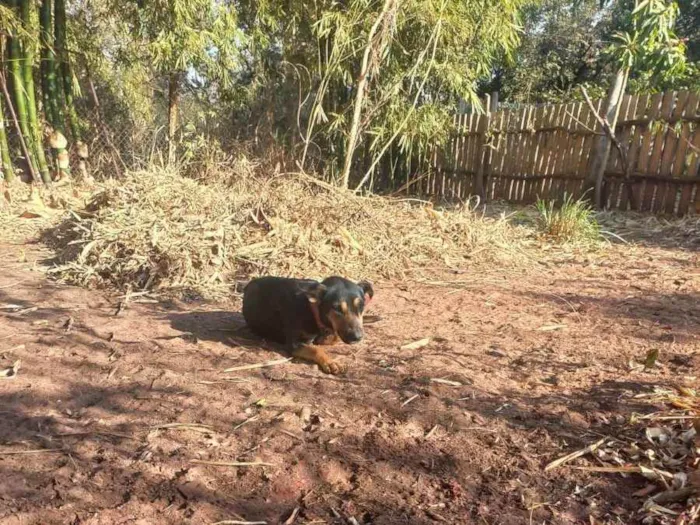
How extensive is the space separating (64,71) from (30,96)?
3.62ft

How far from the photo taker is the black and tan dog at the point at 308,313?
3053 millimetres

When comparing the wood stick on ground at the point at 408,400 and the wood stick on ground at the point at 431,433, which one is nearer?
the wood stick on ground at the point at 431,433

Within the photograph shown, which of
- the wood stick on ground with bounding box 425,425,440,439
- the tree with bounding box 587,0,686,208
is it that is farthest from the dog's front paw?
the tree with bounding box 587,0,686,208

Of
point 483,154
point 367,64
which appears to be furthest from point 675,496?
point 483,154

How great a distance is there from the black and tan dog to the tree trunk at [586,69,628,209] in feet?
19.9

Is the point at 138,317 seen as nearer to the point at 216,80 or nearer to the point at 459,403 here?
the point at 459,403

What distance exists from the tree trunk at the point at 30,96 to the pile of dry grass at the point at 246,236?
3.06 metres

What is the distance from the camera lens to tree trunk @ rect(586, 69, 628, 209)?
783cm

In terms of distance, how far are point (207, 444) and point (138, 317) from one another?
71.9 inches

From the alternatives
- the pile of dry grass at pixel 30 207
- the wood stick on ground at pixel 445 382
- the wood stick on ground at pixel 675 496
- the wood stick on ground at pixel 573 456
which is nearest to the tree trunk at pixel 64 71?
the pile of dry grass at pixel 30 207

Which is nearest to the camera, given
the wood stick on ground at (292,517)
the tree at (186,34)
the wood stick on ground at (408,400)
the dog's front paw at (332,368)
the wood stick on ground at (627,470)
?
the wood stick on ground at (292,517)

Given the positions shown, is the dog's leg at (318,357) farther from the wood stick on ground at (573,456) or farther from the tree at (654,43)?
the tree at (654,43)

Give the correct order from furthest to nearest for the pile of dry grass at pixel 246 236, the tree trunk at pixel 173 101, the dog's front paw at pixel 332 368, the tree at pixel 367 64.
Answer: the tree trunk at pixel 173 101 → the tree at pixel 367 64 → the pile of dry grass at pixel 246 236 → the dog's front paw at pixel 332 368

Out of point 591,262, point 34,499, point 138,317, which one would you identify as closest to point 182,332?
point 138,317
